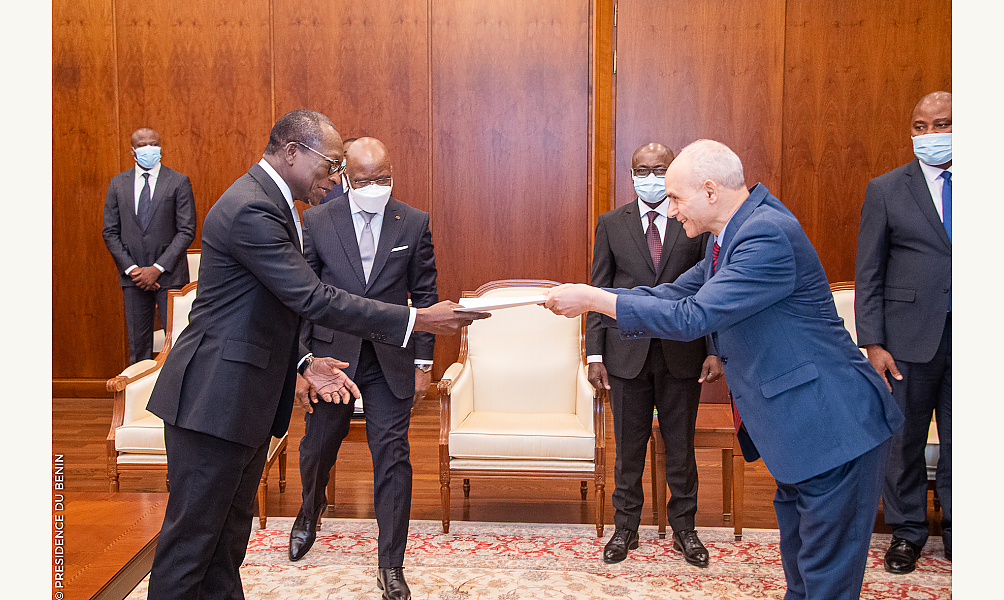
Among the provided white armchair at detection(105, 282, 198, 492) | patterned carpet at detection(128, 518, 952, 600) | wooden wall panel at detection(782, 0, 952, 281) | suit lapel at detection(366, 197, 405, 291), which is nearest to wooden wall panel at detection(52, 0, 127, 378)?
white armchair at detection(105, 282, 198, 492)

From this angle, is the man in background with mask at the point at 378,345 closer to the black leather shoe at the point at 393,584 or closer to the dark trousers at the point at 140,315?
the black leather shoe at the point at 393,584

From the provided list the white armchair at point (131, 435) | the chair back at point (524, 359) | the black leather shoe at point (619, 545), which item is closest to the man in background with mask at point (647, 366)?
the black leather shoe at point (619, 545)

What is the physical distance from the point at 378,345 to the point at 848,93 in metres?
4.99

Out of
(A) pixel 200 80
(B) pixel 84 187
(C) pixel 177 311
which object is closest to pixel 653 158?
(C) pixel 177 311

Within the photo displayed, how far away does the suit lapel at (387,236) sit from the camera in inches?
129

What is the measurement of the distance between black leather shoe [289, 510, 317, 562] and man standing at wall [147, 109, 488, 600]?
3.34 ft

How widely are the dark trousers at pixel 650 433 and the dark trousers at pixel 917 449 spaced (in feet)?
2.92

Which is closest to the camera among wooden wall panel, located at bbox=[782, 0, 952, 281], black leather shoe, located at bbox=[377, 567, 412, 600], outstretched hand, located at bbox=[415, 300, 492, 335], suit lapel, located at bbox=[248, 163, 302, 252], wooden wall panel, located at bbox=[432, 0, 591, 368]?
suit lapel, located at bbox=[248, 163, 302, 252]

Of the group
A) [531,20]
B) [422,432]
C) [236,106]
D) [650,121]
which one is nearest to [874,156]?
[650,121]

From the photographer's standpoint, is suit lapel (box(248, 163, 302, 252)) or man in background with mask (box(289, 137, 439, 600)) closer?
suit lapel (box(248, 163, 302, 252))

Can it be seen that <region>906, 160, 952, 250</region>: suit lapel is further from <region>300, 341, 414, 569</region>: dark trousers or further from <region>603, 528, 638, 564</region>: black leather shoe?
<region>300, 341, 414, 569</region>: dark trousers

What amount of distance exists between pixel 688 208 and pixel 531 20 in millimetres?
4576

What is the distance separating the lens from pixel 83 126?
6859 millimetres

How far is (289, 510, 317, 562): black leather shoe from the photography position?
354cm
